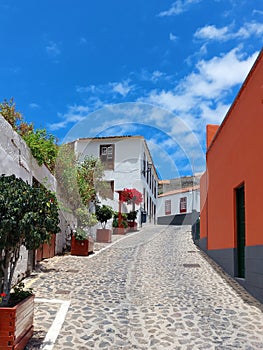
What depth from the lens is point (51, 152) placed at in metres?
10.9

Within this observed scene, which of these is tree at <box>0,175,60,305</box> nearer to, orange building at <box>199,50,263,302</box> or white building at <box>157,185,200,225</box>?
orange building at <box>199,50,263,302</box>

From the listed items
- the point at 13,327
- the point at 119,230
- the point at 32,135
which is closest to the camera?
the point at 13,327

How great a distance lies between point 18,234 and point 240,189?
5.77 m

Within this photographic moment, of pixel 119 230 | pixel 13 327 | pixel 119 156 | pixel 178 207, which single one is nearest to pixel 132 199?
pixel 119 156

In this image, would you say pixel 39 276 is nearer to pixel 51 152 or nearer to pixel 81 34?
pixel 51 152

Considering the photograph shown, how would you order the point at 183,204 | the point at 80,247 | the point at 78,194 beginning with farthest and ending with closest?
the point at 183,204, the point at 78,194, the point at 80,247

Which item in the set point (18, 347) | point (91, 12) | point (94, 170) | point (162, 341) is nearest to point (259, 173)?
point (162, 341)

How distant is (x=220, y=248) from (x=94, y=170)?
7577 mm

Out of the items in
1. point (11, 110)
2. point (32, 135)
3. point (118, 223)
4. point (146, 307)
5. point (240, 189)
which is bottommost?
point (146, 307)

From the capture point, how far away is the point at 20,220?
4.03 meters

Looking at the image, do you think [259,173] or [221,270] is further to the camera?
[221,270]

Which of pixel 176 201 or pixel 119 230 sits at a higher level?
pixel 176 201

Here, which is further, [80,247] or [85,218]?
[85,218]

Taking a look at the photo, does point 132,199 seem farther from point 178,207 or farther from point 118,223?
point 178,207
